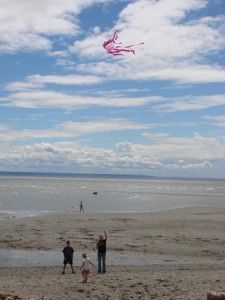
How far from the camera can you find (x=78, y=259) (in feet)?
91.7

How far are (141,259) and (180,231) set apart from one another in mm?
13337

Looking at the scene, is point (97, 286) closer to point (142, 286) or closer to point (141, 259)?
point (142, 286)

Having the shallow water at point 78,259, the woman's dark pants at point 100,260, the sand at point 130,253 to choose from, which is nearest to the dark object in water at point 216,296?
the sand at point 130,253

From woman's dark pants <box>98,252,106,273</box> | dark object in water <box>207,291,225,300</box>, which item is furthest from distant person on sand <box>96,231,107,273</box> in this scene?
dark object in water <box>207,291,225,300</box>

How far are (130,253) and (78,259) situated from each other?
3566 millimetres

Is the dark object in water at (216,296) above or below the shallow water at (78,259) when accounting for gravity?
above

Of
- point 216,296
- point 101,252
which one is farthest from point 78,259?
point 216,296

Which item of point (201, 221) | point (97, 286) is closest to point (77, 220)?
point (201, 221)

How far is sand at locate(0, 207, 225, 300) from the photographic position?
20.1 metres

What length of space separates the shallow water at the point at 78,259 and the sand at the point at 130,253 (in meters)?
0.23

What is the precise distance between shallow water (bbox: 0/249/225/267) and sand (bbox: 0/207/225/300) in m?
0.23

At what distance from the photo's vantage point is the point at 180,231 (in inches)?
1609

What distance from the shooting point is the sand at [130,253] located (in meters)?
20.1

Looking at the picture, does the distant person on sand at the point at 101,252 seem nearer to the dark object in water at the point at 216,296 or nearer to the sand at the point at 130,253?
the sand at the point at 130,253
